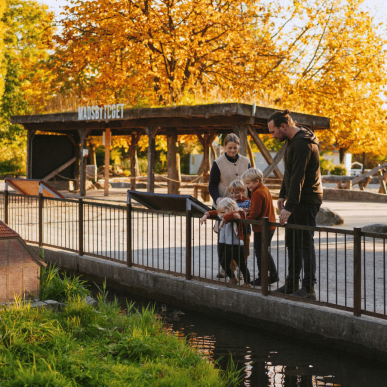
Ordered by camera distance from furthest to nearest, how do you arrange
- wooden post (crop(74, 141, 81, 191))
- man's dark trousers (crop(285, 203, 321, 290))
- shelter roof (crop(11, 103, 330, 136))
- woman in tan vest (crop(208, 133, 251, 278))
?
wooden post (crop(74, 141, 81, 191)) → shelter roof (crop(11, 103, 330, 136)) → woman in tan vest (crop(208, 133, 251, 278)) → man's dark trousers (crop(285, 203, 321, 290))

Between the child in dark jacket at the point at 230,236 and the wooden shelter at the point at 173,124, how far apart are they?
8.25 m

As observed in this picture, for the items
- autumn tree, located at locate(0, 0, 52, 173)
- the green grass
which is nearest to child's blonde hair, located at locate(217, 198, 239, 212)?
the green grass

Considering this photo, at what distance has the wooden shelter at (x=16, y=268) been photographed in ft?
18.8

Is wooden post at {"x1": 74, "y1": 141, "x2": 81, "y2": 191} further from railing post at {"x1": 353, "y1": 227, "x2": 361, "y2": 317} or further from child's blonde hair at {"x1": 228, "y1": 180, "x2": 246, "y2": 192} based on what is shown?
railing post at {"x1": 353, "y1": 227, "x2": 361, "y2": 317}

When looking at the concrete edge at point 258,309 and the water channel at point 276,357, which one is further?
the concrete edge at point 258,309

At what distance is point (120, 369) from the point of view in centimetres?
425

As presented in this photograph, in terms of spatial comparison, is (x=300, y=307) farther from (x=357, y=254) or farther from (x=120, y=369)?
(x=120, y=369)

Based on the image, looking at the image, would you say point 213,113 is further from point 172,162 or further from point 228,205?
point 228,205

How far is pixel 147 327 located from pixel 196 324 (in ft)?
4.18

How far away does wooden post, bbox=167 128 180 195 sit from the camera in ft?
68.1

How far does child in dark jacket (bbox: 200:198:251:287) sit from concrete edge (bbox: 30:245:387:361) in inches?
12.0

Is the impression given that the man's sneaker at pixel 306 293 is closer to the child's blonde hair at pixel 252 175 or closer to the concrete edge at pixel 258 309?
the concrete edge at pixel 258 309

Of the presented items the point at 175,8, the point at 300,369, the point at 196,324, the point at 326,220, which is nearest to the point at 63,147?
the point at 175,8

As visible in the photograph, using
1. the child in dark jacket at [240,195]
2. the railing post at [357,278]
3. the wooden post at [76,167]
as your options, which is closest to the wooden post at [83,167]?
the wooden post at [76,167]
